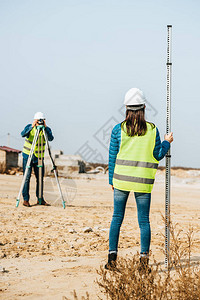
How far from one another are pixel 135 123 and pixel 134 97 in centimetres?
29

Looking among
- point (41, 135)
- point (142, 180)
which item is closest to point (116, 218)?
point (142, 180)

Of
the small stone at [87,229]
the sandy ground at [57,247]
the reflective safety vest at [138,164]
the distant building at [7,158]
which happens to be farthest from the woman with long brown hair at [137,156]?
the distant building at [7,158]

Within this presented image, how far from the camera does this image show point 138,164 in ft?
Answer: 14.4

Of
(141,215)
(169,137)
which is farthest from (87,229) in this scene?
(169,137)

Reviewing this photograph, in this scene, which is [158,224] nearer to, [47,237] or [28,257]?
[47,237]

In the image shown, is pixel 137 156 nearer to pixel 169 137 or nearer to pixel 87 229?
pixel 169 137

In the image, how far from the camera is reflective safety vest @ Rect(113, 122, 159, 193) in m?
4.37

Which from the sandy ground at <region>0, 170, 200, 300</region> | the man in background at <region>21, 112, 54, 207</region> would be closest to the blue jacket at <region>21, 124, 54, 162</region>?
the man in background at <region>21, 112, 54, 207</region>

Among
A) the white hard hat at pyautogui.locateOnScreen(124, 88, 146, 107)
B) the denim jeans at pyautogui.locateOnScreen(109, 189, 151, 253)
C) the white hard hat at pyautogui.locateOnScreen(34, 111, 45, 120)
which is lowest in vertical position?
the denim jeans at pyautogui.locateOnScreen(109, 189, 151, 253)

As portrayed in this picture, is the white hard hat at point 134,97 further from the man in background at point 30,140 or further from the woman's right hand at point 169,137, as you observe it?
the man in background at point 30,140

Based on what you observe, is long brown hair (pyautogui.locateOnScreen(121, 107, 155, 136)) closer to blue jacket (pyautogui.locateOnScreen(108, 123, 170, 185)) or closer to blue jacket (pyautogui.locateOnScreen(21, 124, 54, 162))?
blue jacket (pyautogui.locateOnScreen(108, 123, 170, 185))

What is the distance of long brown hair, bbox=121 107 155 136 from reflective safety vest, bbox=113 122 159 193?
45 millimetres

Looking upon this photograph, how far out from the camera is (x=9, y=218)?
7.92m

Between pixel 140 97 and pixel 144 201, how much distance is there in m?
1.15
